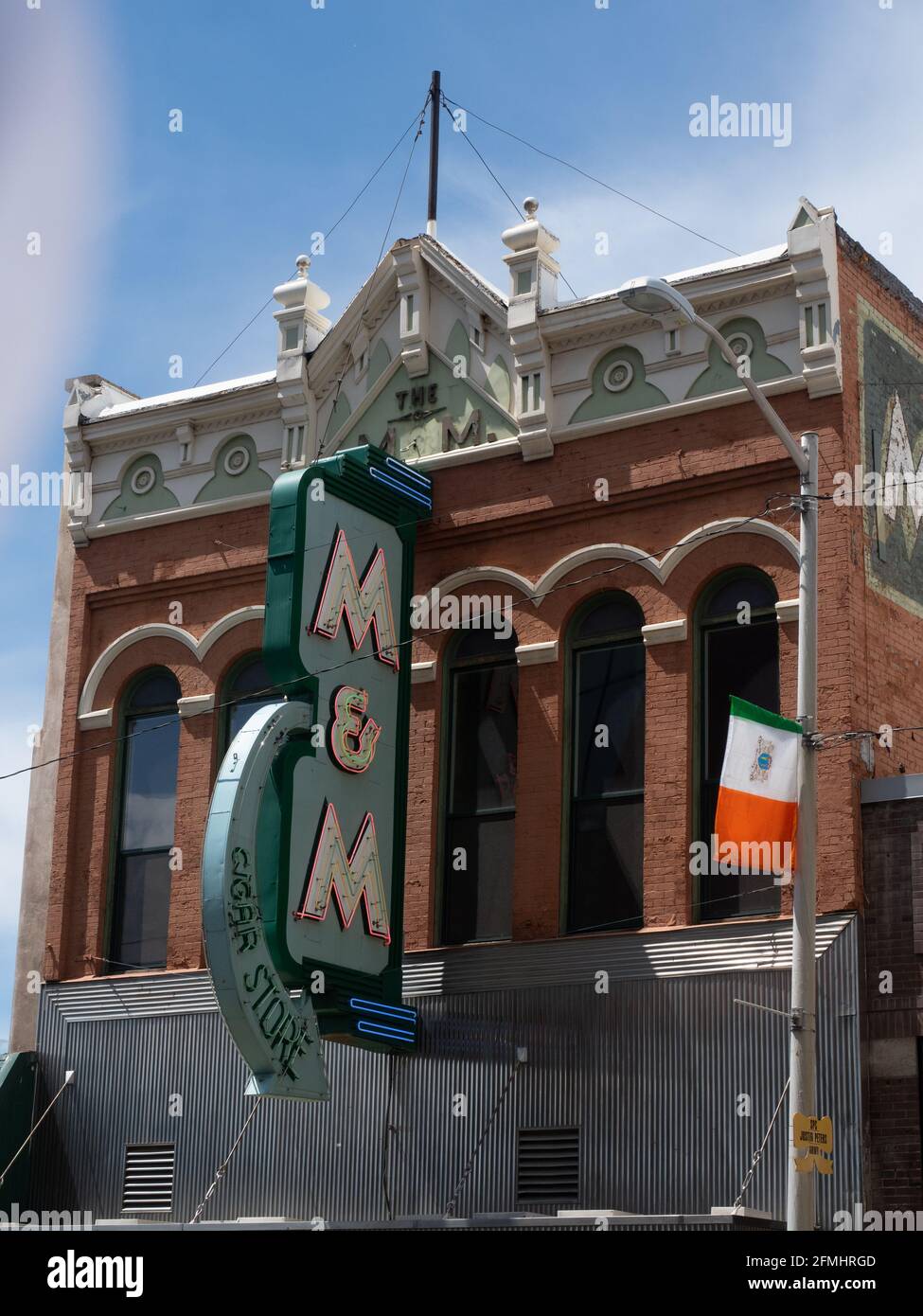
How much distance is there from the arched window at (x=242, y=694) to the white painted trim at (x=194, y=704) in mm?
139

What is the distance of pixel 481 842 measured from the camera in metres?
20.3

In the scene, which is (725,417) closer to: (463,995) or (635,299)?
(635,299)

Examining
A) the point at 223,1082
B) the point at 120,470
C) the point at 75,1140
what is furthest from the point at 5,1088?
the point at 120,470

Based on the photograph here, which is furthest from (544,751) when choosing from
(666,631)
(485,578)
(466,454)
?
(466,454)

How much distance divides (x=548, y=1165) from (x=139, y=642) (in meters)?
8.19

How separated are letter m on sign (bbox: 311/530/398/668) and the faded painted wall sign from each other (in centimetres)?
481

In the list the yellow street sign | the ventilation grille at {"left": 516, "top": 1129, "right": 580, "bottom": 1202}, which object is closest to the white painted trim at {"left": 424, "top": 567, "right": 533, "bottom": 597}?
the ventilation grille at {"left": 516, "top": 1129, "right": 580, "bottom": 1202}

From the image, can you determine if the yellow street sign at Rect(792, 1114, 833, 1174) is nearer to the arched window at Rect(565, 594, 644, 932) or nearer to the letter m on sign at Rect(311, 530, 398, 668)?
the arched window at Rect(565, 594, 644, 932)

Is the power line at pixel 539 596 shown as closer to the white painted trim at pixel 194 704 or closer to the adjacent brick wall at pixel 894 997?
the white painted trim at pixel 194 704

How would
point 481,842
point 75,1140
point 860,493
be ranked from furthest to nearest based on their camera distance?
point 75,1140 → point 481,842 → point 860,493

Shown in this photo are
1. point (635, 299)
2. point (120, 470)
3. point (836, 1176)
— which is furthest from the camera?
point (120, 470)

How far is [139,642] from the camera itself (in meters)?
23.2

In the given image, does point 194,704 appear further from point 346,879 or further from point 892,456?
point 892,456

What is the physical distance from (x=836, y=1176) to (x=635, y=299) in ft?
24.7
